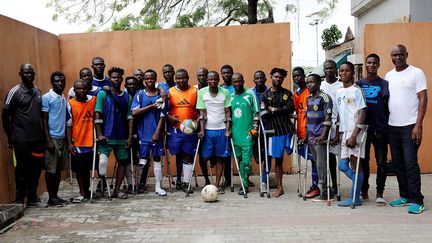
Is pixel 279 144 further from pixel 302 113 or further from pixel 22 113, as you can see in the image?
pixel 22 113

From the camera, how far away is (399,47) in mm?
5891

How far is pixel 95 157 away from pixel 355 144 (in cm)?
381

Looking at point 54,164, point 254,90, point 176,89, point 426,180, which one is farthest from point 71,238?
point 426,180

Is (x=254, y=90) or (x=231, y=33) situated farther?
(x=231, y=33)

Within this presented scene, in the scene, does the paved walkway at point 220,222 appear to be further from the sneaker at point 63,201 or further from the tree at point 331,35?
the tree at point 331,35

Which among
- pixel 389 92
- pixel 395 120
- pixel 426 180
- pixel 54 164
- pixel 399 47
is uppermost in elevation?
pixel 399 47

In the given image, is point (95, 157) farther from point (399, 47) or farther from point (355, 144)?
point (399, 47)

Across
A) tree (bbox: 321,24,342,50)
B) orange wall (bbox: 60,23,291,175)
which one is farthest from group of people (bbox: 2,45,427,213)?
tree (bbox: 321,24,342,50)

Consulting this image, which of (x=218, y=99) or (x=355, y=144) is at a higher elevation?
(x=218, y=99)

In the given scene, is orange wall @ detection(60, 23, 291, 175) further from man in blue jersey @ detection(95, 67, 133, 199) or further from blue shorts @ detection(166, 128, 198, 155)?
man in blue jersey @ detection(95, 67, 133, 199)

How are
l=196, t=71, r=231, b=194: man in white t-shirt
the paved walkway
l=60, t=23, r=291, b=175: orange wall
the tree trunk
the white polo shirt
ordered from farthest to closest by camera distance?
the tree trunk → l=60, t=23, r=291, b=175: orange wall → l=196, t=71, r=231, b=194: man in white t-shirt → the white polo shirt → the paved walkway

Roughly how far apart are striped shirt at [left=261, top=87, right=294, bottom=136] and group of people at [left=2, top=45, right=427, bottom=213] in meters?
0.02

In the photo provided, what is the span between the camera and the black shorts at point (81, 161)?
6.66m

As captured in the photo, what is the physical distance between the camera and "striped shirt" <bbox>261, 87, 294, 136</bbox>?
6.71m
